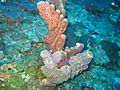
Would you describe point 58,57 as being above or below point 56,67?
above

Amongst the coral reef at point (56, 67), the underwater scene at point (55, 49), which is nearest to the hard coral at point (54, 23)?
the underwater scene at point (55, 49)

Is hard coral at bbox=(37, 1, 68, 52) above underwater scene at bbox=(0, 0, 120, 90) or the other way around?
above

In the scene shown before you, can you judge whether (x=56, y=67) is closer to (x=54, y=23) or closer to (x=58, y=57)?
(x=58, y=57)

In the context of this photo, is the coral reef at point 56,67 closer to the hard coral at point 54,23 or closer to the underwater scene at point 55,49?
the underwater scene at point 55,49

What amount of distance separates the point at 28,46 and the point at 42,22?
3.04ft

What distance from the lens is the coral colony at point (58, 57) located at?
3043 mm

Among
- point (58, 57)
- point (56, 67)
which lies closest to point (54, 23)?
point (58, 57)

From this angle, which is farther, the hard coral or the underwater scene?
the hard coral

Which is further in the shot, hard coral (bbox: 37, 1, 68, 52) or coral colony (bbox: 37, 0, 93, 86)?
hard coral (bbox: 37, 1, 68, 52)

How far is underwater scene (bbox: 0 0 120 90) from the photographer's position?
3.10 m

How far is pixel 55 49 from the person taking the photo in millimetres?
3643

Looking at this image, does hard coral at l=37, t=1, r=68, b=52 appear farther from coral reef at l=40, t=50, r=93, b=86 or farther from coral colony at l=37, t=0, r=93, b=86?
coral reef at l=40, t=50, r=93, b=86

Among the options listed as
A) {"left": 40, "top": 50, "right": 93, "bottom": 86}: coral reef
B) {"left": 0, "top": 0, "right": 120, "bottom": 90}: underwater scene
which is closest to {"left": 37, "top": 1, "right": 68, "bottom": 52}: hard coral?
{"left": 0, "top": 0, "right": 120, "bottom": 90}: underwater scene

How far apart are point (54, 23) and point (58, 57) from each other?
0.84 metres
